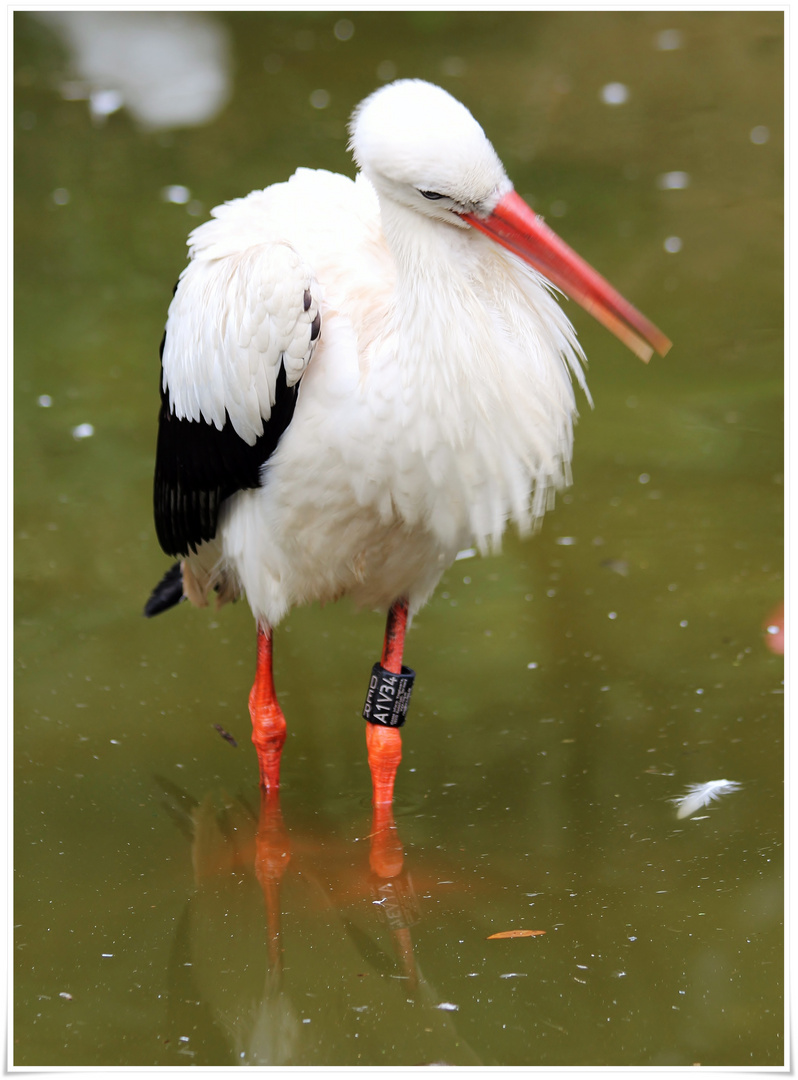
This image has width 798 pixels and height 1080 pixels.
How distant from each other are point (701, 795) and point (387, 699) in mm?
879

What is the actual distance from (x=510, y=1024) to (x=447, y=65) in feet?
26.1

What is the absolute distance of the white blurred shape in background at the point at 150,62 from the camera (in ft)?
29.4

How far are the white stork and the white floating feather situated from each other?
30.6 inches

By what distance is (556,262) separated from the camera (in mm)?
2865

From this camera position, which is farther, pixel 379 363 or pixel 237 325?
pixel 237 325

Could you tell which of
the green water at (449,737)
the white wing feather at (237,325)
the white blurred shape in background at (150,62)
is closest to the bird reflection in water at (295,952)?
the green water at (449,737)

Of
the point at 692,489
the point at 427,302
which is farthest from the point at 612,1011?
the point at 692,489

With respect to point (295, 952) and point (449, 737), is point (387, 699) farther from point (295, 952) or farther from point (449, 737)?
point (295, 952)

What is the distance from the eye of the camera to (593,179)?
25.6 feet

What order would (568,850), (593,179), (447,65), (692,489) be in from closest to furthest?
(568,850)
(692,489)
(593,179)
(447,65)

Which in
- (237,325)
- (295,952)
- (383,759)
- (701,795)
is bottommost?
(295,952)

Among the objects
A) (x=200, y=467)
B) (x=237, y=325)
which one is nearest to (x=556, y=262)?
(x=237, y=325)

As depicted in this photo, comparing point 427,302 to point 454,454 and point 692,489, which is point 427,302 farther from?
point 692,489

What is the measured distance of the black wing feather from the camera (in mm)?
3137
